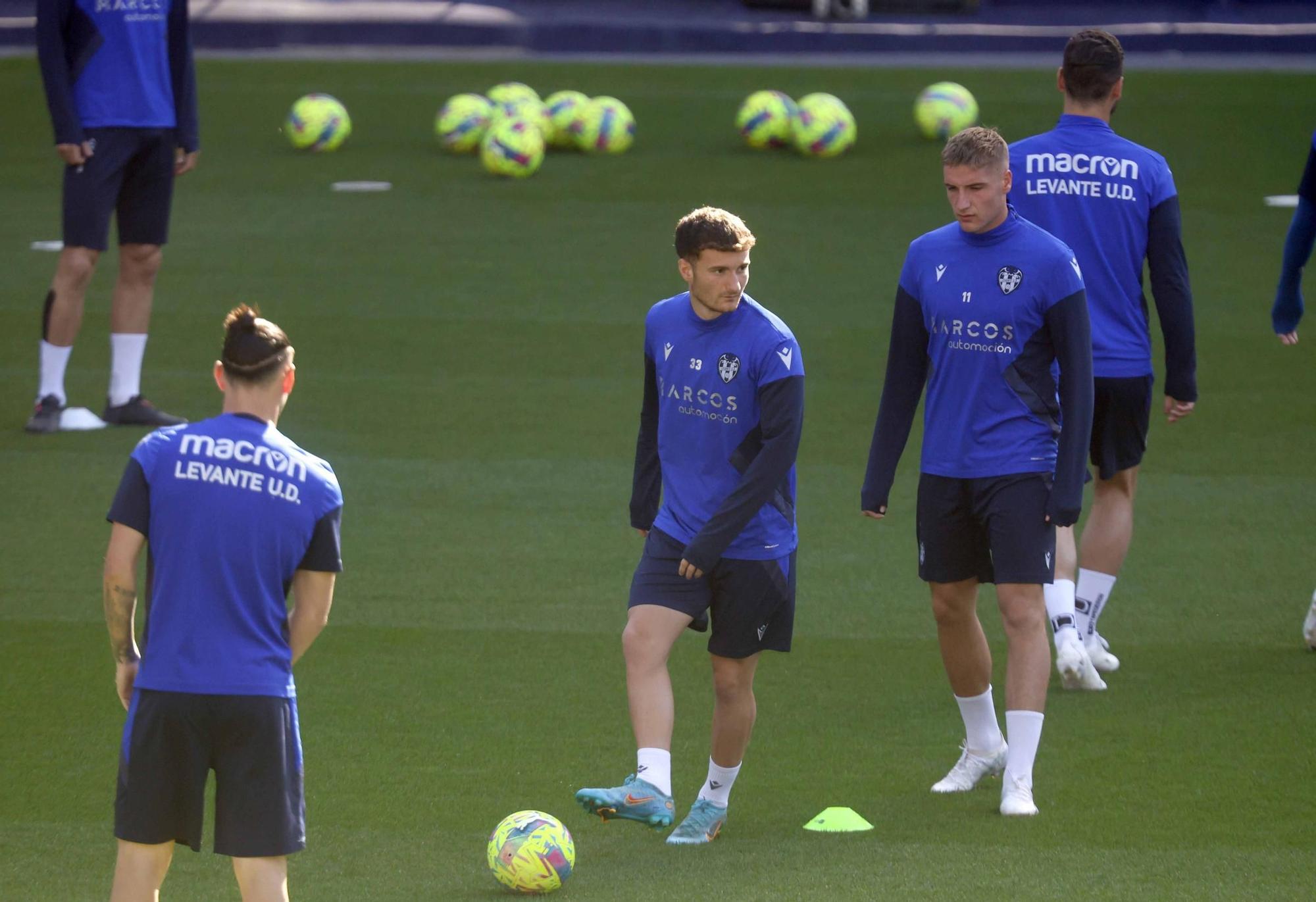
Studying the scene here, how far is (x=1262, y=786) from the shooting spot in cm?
560

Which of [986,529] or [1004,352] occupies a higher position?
[1004,352]

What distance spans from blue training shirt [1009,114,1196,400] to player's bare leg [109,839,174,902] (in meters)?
3.61

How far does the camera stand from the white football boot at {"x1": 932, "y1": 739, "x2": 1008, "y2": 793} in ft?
18.5

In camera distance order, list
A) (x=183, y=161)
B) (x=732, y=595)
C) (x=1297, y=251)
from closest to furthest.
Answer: (x=732, y=595)
(x=1297, y=251)
(x=183, y=161)

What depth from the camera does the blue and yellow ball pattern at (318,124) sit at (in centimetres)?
1877

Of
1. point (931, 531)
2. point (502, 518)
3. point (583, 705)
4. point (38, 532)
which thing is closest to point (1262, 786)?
point (931, 531)

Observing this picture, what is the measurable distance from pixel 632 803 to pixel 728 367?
1.22 m

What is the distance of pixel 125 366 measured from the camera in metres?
9.85

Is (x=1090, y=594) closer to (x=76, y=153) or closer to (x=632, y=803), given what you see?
(x=632, y=803)

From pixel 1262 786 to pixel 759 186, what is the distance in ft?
39.6

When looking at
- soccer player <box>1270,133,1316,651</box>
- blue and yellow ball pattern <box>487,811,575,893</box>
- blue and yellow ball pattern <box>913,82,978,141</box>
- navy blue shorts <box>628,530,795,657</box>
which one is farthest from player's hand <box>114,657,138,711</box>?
blue and yellow ball pattern <box>913,82,978,141</box>

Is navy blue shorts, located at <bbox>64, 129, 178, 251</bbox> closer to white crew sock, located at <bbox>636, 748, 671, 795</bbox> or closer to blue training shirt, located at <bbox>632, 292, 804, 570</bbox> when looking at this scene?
blue training shirt, located at <bbox>632, 292, 804, 570</bbox>

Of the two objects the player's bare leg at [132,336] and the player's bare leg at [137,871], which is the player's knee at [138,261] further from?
the player's bare leg at [137,871]

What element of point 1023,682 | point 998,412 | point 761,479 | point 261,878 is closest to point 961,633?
point 1023,682
